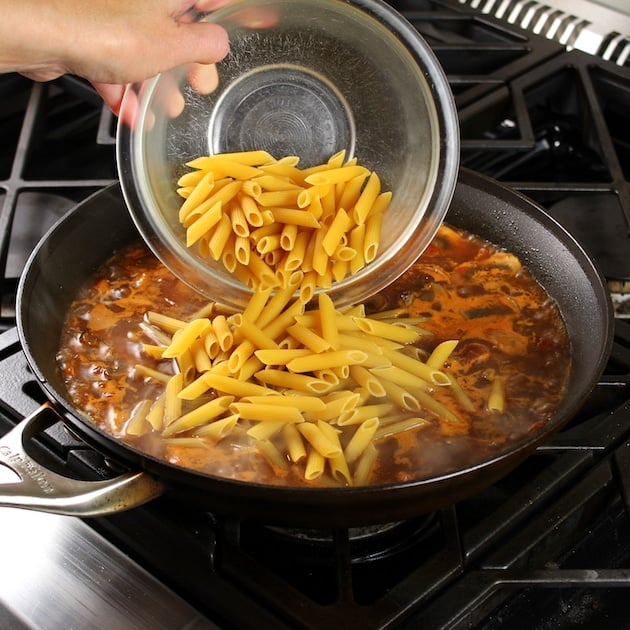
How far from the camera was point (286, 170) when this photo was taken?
134 cm

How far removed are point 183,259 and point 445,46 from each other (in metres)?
1.01

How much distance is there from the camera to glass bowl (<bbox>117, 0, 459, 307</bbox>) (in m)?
1.27

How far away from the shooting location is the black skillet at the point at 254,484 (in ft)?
3.10

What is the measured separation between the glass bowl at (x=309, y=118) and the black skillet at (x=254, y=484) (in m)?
0.19

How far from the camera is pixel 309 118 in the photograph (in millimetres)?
1356

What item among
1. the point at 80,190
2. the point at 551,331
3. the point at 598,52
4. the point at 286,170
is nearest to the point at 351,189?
the point at 286,170

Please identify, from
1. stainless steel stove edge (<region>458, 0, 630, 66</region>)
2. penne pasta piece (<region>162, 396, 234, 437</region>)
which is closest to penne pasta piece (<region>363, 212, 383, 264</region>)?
penne pasta piece (<region>162, 396, 234, 437</region>)

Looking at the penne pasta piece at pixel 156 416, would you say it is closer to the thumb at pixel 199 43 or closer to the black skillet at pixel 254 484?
the black skillet at pixel 254 484

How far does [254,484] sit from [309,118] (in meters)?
0.67

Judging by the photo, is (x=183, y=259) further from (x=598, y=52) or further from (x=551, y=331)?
(x=598, y=52)

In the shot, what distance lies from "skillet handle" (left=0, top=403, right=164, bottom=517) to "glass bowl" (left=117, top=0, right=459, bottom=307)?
1.45 ft

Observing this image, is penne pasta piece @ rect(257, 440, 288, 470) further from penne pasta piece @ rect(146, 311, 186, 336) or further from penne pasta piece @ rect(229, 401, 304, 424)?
penne pasta piece @ rect(146, 311, 186, 336)

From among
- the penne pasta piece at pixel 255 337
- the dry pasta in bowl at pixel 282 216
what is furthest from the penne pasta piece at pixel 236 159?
the penne pasta piece at pixel 255 337

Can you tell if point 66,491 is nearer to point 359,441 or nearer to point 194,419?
point 194,419
